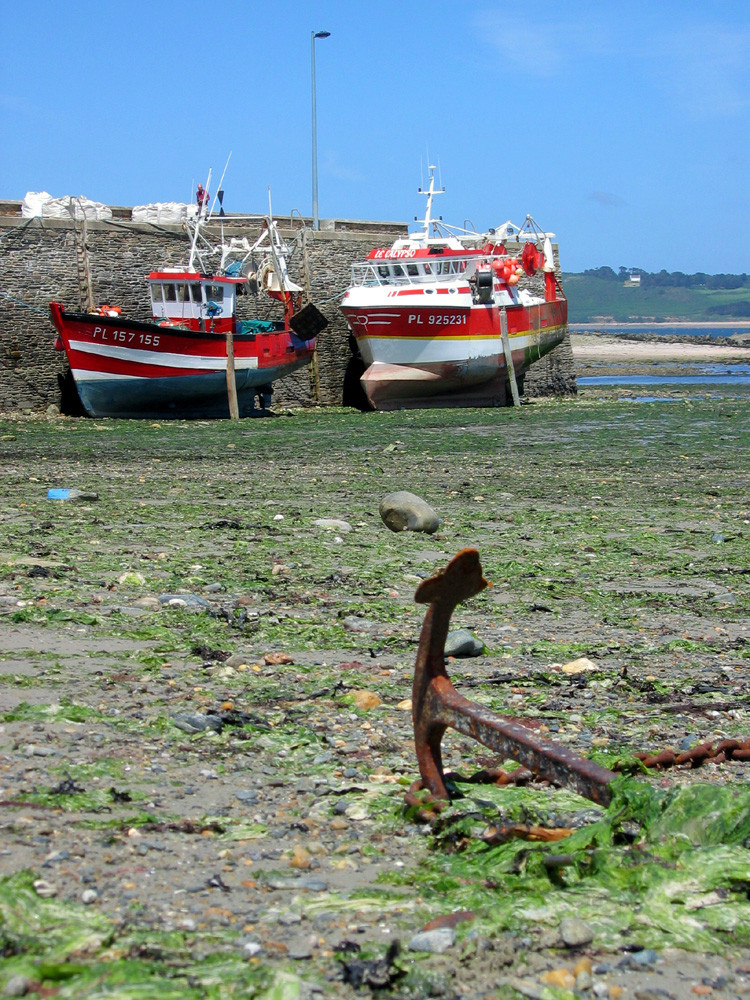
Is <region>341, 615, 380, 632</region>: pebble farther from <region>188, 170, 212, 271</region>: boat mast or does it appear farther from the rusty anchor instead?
<region>188, 170, 212, 271</region>: boat mast

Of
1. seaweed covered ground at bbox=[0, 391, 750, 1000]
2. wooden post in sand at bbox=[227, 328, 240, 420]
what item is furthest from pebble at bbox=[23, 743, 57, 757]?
wooden post in sand at bbox=[227, 328, 240, 420]

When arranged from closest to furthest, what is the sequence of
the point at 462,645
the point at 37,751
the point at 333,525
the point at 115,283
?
1. the point at 37,751
2. the point at 462,645
3. the point at 333,525
4. the point at 115,283

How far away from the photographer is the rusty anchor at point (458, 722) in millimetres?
2977

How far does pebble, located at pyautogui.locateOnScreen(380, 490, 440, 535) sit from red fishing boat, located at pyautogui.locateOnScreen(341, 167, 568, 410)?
60.7 feet

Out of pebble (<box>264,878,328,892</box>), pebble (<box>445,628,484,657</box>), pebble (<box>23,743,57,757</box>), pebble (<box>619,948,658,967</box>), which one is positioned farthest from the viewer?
pebble (<box>445,628,484,657</box>)

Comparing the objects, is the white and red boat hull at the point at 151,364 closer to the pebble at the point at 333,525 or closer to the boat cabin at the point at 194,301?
the boat cabin at the point at 194,301

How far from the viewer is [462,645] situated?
517 centimetres

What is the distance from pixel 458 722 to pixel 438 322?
24405mm

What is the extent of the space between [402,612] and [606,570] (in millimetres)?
1844

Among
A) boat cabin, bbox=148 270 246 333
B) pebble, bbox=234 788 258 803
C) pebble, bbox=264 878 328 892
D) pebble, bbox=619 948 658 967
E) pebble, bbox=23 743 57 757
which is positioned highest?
boat cabin, bbox=148 270 246 333

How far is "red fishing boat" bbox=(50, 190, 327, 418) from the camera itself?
23.3m

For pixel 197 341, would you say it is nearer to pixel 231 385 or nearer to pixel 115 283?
pixel 231 385

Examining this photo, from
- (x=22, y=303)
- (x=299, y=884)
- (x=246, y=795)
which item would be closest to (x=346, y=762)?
(x=246, y=795)

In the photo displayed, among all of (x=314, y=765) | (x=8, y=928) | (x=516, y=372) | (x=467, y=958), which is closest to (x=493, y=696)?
(x=314, y=765)
